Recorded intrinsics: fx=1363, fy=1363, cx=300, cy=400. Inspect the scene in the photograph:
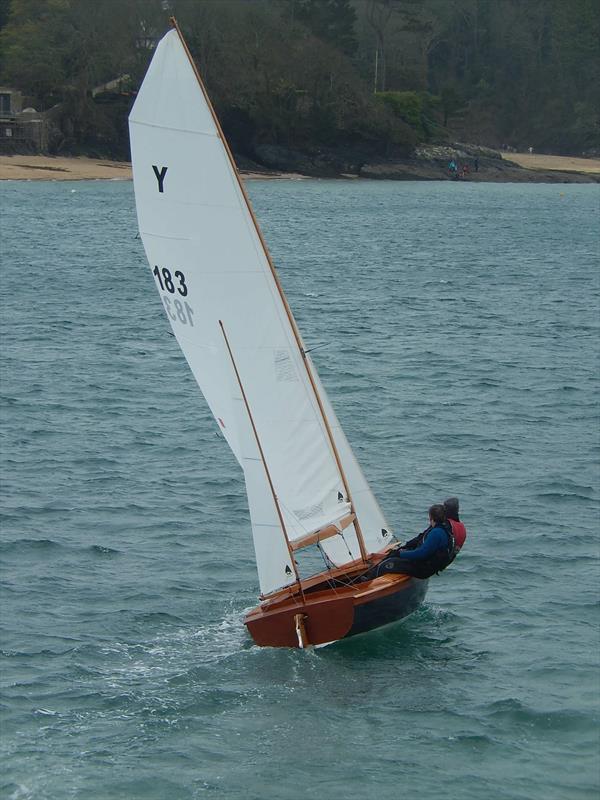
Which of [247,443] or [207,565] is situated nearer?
[247,443]

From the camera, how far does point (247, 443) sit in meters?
14.3

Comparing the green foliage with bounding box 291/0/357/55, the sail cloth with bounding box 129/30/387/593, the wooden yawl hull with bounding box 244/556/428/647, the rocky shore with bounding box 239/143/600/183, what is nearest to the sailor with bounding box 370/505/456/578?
the wooden yawl hull with bounding box 244/556/428/647

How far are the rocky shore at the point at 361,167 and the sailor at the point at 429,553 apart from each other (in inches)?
3357

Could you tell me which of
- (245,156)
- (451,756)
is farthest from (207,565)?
(245,156)

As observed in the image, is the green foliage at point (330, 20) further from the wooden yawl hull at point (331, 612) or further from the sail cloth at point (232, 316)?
the wooden yawl hull at point (331, 612)

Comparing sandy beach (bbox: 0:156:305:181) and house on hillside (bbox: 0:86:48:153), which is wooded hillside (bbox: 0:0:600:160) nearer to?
house on hillside (bbox: 0:86:48:153)

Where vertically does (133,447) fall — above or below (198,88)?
below

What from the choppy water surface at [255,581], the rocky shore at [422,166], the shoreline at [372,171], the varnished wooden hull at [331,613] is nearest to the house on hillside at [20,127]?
the shoreline at [372,171]

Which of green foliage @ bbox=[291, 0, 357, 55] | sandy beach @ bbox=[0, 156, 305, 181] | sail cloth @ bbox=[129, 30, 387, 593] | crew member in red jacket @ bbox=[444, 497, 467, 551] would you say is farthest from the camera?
green foliage @ bbox=[291, 0, 357, 55]

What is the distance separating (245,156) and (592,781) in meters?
105

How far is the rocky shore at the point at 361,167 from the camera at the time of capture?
100500 millimetres

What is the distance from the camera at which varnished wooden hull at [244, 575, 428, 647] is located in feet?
46.1

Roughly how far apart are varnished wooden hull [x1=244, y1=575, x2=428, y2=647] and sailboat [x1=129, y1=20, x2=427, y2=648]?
1 centimetres

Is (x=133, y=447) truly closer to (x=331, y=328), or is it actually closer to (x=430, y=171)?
(x=331, y=328)
